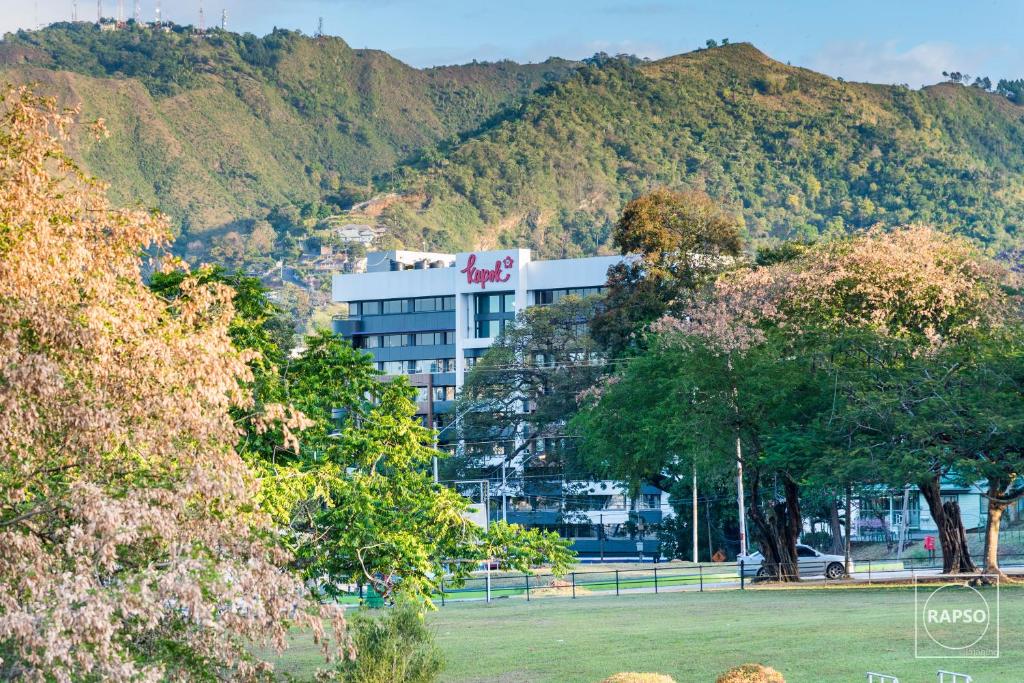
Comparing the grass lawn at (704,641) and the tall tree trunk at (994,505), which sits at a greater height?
the tall tree trunk at (994,505)

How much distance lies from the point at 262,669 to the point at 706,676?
9120mm

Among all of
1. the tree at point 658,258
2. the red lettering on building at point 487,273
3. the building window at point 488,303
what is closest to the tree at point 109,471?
the tree at point 658,258

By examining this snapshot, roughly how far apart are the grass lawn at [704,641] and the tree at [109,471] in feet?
32.1

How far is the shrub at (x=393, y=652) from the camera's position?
71.2 feet

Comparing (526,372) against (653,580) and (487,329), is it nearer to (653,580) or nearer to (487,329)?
(653,580)

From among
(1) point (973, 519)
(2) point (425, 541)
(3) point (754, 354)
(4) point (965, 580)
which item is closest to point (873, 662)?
(2) point (425, 541)

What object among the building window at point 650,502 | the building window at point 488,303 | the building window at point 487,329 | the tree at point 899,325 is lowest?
the building window at point 650,502

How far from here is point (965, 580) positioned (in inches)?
1698

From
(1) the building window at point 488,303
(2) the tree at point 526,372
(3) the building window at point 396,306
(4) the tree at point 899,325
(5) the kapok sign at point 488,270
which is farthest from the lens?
(3) the building window at point 396,306

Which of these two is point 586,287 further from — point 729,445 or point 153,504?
point 153,504

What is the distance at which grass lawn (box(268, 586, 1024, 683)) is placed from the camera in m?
24.1

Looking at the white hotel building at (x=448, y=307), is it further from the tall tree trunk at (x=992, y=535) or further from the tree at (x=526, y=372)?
the tall tree trunk at (x=992, y=535)

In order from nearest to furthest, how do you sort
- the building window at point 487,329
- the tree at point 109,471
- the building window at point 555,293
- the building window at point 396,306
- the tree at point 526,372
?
the tree at point 109,471, the tree at point 526,372, the building window at point 555,293, the building window at point 487,329, the building window at point 396,306

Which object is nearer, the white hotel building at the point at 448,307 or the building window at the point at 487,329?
the white hotel building at the point at 448,307
